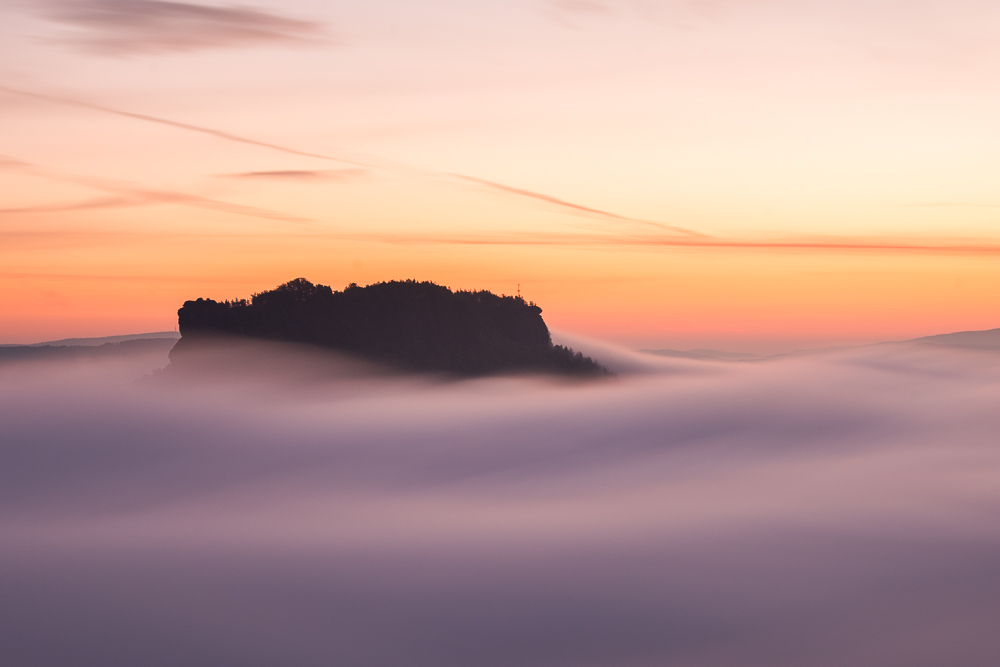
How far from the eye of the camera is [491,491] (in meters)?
40.9

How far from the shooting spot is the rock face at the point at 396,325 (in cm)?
6144

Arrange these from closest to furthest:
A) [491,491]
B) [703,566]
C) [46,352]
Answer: [703,566]
[491,491]
[46,352]

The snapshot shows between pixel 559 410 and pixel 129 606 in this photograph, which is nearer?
pixel 129 606

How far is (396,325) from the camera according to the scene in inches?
2552

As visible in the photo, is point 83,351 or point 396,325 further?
point 83,351

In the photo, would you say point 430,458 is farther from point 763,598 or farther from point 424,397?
point 763,598

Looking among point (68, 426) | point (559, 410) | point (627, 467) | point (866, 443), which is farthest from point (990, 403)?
point (68, 426)

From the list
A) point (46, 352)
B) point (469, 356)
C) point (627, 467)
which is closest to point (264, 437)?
point (469, 356)

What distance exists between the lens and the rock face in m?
61.4

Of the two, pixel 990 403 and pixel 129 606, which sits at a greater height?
pixel 990 403

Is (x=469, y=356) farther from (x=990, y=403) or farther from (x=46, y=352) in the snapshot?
(x=46, y=352)

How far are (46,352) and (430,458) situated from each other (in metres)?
75.1

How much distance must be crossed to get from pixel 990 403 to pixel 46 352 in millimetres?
102938

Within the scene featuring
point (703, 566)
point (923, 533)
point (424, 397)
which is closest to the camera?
point (703, 566)
